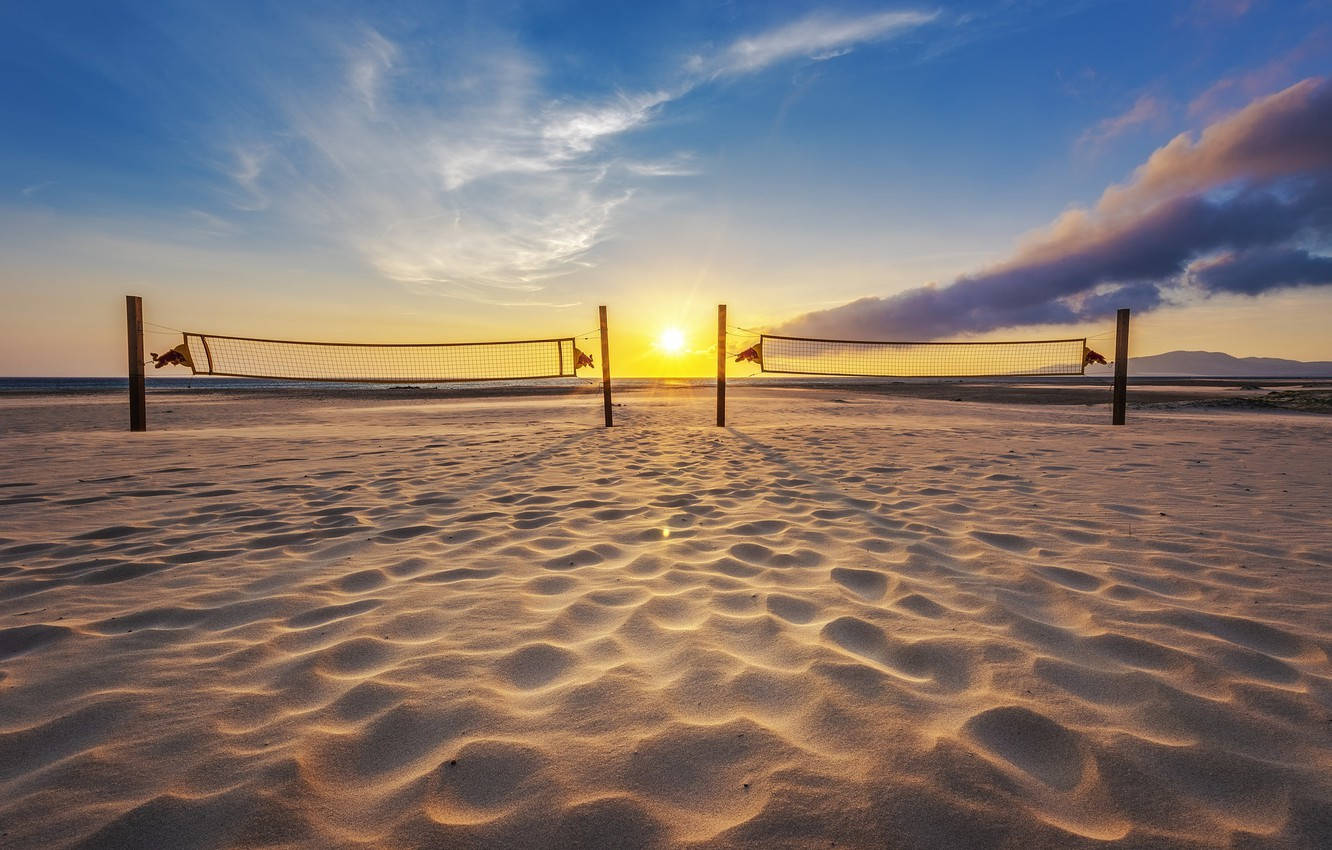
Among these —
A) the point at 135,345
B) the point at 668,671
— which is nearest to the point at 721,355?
the point at 668,671

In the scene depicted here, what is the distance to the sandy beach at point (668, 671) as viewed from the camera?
4.11 ft

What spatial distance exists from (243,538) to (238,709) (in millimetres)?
2201

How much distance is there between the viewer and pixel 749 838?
1.17 meters

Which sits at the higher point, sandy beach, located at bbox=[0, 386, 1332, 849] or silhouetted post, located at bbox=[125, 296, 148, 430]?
silhouetted post, located at bbox=[125, 296, 148, 430]

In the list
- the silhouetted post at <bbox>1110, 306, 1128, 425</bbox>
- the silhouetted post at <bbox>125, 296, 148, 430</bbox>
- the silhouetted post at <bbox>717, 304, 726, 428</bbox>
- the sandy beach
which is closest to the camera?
the sandy beach

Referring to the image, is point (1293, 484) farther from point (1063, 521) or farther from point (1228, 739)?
point (1228, 739)

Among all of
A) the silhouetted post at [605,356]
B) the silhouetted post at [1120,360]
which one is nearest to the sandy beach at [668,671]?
the silhouetted post at [605,356]

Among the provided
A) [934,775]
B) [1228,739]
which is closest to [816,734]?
[934,775]

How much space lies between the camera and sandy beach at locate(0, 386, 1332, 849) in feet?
4.11

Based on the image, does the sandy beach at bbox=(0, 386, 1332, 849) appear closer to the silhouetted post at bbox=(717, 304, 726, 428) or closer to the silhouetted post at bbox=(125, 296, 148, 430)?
the silhouetted post at bbox=(717, 304, 726, 428)

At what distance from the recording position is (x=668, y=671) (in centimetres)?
186

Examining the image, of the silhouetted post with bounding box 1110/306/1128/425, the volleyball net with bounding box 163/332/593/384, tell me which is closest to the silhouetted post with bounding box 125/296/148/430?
the volleyball net with bounding box 163/332/593/384

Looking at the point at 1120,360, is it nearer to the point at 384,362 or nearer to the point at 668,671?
the point at 668,671

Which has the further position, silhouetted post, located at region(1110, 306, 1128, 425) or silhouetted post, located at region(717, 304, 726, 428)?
silhouetted post, located at region(717, 304, 726, 428)
